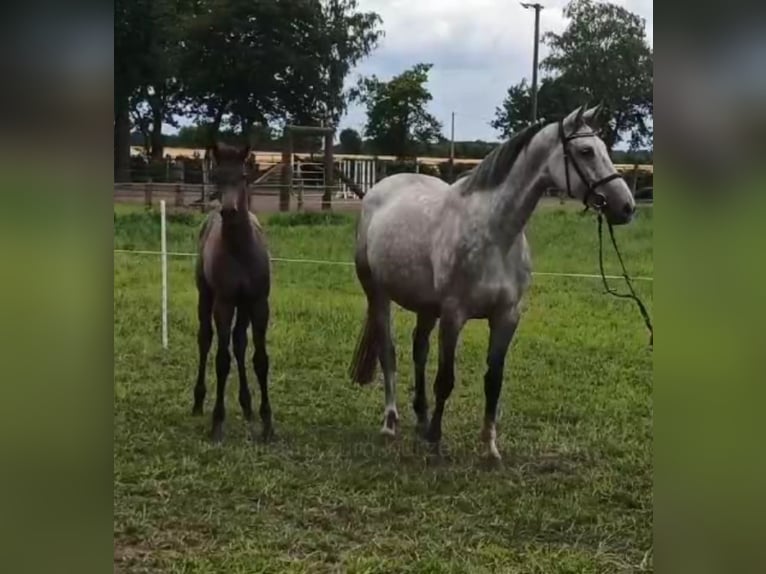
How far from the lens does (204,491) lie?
97.7 inches

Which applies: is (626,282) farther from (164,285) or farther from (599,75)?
(164,285)

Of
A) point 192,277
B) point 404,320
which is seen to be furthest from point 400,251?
point 192,277

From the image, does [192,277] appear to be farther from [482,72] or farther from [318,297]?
[482,72]

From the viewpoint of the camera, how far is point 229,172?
8.14 feet

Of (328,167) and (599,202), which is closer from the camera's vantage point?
(599,202)

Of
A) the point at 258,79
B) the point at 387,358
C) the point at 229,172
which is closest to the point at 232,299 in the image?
the point at 229,172

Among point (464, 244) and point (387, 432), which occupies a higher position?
point (464, 244)

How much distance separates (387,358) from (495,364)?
11.3 inches

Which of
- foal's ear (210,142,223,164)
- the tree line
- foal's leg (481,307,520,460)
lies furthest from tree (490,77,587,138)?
foal's ear (210,142,223,164)

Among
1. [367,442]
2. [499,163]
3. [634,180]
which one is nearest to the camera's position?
[634,180]

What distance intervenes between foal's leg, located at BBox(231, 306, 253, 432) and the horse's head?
0.92 m

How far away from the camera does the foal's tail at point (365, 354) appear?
8.26 ft

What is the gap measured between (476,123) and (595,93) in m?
0.31

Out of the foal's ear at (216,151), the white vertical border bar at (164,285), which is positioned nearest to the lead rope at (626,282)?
the foal's ear at (216,151)
